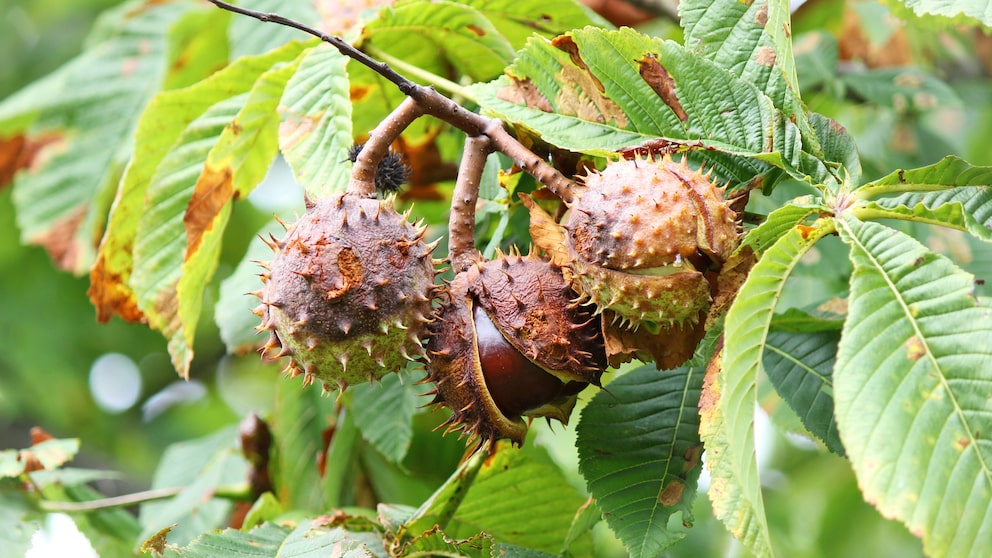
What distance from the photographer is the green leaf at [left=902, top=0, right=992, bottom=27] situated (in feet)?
5.35

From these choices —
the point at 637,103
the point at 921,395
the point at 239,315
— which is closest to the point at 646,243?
the point at 637,103

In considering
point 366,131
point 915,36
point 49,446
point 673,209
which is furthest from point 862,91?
point 49,446

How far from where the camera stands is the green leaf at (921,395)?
49.3 inches

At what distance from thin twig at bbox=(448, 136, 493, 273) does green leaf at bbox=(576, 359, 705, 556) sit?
17.2 inches

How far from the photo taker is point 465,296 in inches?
67.1

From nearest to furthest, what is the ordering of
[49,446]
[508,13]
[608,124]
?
[608,124], [508,13], [49,446]

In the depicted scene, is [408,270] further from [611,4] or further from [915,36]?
[915,36]

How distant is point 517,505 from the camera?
2.29 meters

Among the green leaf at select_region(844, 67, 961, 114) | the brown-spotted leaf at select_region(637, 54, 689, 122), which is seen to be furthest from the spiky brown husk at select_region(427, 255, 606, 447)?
the green leaf at select_region(844, 67, 961, 114)

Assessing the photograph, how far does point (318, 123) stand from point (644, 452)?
938 millimetres

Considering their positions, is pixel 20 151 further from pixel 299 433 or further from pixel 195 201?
pixel 195 201

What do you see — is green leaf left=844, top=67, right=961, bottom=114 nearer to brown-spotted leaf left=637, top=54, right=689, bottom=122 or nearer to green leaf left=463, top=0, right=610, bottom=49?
green leaf left=463, top=0, right=610, bottom=49

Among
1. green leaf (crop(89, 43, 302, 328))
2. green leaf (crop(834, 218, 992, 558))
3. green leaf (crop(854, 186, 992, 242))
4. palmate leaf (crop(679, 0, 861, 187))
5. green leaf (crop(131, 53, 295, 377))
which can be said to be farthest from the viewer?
green leaf (crop(89, 43, 302, 328))

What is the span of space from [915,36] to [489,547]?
10.2 ft
